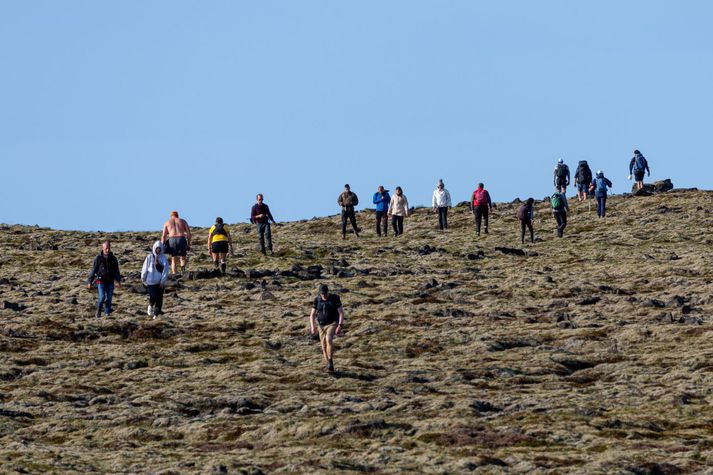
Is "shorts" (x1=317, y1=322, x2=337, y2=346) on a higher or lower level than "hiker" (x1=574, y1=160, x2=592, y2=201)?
Result: lower

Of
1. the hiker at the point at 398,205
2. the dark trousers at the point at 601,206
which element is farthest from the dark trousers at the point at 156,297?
the dark trousers at the point at 601,206

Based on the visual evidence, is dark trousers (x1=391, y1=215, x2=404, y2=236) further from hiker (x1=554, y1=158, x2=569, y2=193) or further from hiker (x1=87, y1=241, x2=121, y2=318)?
hiker (x1=87, y1=241, x2=121, y2=318)

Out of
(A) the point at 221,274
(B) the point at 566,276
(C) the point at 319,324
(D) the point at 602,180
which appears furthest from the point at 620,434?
(D) the point at 602,180

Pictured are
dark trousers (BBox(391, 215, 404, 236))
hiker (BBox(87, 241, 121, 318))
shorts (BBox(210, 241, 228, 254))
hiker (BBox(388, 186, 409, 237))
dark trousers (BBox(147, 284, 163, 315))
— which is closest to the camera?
hiker (BBox(87, 241, 121, 318))

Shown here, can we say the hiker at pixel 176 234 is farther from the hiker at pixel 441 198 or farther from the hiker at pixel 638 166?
the hiker at pixel 638 166

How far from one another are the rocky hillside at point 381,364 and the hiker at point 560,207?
45.5 inches

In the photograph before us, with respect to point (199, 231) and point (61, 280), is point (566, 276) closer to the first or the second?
point (61, 280)

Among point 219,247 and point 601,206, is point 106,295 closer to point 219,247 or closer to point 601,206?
point 219,247

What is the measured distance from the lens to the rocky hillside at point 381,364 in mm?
25719

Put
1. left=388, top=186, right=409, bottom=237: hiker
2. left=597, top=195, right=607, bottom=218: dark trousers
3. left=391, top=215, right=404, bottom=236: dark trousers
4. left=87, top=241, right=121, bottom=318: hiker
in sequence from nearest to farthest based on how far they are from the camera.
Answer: left=87, top=241, right=121, bottom=318: hiker < left=388, top=186, right=409, bottom=237: hiker < left=391, top=215, right=404, bottom=236: dark trousers < left=597, top=195, right=607, bottom=218: dark trousers

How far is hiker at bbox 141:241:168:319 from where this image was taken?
40.1m

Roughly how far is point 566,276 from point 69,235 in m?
30.9

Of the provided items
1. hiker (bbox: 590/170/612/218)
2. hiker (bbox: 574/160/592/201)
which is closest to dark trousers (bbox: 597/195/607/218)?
hiker (bbox: 590/170/612/218)

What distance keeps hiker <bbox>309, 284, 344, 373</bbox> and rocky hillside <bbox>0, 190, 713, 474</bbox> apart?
70 cm
